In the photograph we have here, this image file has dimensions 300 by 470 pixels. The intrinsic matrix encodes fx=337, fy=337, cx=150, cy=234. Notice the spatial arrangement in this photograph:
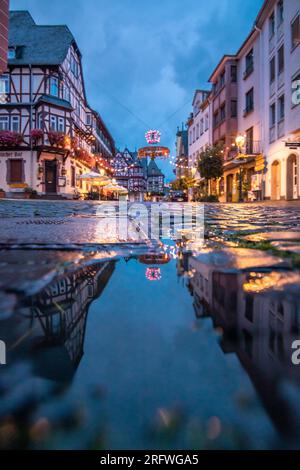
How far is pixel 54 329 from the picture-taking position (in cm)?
81

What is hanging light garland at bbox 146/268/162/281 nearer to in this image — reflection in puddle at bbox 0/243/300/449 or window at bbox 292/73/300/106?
reflection in puddle at bbox 0/243/300/449

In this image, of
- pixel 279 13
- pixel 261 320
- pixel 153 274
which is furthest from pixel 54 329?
pixel 279 13

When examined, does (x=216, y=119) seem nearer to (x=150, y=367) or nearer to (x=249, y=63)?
(x=249, y=63)

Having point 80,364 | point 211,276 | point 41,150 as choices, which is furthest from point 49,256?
point 41,150

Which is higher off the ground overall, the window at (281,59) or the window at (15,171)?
the window at (281,59)

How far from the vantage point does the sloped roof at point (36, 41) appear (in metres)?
24.9

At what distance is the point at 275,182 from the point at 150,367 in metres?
21.3

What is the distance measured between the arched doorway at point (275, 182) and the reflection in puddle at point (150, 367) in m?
20.3

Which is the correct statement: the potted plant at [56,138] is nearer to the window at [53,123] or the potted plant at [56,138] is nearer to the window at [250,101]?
the window at [53,123]

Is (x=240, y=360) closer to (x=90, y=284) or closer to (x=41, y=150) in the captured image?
(x=90, y=284)

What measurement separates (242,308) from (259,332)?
0.17m

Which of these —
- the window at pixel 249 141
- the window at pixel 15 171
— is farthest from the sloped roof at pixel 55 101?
the window at pixel 249 141

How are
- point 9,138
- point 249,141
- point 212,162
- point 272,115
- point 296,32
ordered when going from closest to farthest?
point 296,32, point 272,115, point 249,141, point 9,138, point 212,162

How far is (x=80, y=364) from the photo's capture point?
66 centimetres
